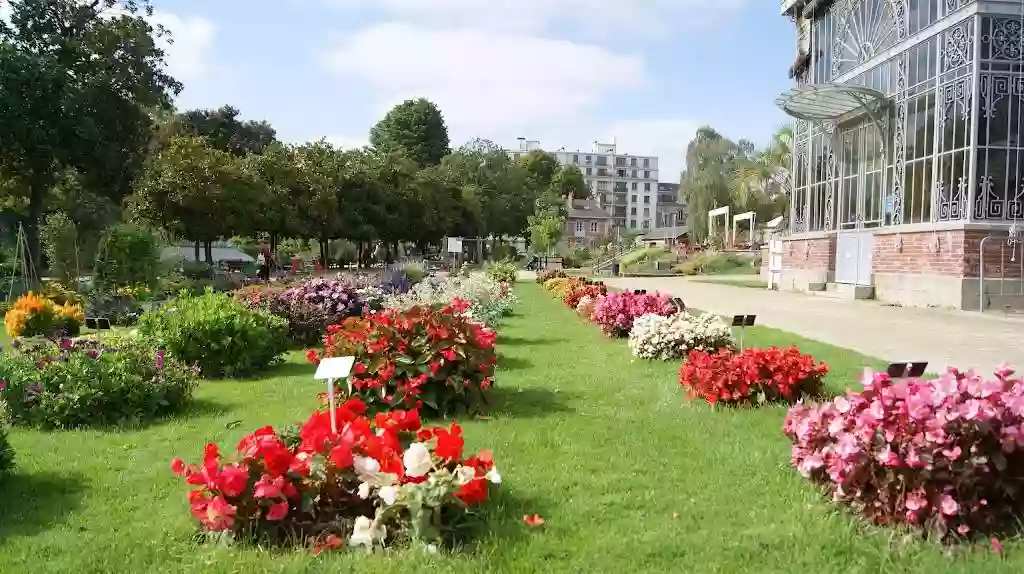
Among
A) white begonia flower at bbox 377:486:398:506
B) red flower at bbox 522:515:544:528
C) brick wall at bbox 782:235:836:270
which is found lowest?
red flower at bbox 522:515:544:528

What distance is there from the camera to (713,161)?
64250mm

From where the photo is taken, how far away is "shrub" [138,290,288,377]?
8000mm

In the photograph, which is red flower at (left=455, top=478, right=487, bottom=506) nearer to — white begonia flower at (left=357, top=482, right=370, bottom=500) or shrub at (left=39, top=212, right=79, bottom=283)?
white begonia flower at (left=357, top=482, right=370, bottom=500)

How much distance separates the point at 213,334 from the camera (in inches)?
320

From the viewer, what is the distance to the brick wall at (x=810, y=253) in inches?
947

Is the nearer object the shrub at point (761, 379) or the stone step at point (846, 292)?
the shrub at point (761, 379)

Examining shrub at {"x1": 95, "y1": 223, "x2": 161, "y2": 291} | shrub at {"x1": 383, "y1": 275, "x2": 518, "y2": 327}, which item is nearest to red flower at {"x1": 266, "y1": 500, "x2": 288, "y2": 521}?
shrub at {"x1": 383, "y1": 275, "x2": 518, "y2": 327}

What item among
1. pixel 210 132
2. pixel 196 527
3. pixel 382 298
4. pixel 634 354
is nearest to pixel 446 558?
pixel 196 527

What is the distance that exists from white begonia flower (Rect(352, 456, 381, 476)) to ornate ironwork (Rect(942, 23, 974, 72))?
18.5 metres

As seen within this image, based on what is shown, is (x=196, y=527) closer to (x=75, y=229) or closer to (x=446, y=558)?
(x=446, y=558)

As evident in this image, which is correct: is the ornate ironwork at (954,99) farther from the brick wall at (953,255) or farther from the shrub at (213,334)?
the shrub at (213,334)

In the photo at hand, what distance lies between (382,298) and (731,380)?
7.87 metres

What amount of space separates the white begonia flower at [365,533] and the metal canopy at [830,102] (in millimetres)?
19783

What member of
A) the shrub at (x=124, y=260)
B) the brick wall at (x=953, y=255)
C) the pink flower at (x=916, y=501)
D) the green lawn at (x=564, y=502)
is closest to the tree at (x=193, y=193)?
the shrub at (x=124, y=260)
